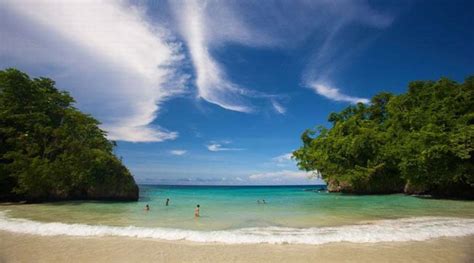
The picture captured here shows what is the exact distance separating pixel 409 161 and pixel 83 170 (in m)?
32.2

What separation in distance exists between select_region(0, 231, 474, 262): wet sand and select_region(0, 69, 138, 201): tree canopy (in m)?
15.8

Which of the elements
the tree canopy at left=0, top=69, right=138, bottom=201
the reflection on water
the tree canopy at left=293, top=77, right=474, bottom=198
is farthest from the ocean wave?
the tree canopy at left=293, top=77, right=474, bottom=198

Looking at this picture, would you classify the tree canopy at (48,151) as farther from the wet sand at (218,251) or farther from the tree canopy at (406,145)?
the tree canopy at (406,145)

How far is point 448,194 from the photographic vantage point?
86.6 feet

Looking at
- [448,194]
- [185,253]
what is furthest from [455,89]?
[185,253]

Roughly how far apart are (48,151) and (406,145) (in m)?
35.2

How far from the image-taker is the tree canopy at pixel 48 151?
21.6 metres

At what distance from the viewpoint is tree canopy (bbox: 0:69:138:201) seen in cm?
2160

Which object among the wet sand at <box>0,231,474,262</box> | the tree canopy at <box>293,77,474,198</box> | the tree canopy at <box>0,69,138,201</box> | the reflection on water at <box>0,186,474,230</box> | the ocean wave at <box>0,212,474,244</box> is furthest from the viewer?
the tree canopy at <box>293,77,474,198</box>

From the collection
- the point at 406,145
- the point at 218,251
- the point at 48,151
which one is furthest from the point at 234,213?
the point at 406,145

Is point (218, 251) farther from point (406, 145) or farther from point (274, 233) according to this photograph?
point (406, 145)

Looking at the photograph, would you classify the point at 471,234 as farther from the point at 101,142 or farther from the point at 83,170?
the point at 101,142

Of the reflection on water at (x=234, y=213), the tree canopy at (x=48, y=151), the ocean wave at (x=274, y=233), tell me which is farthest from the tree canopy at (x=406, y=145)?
the tree canopy at (x=48, y=151)

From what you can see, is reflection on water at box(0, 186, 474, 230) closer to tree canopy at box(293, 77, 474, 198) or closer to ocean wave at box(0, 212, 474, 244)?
ocean wave at box(0, 212, 474, 244)
